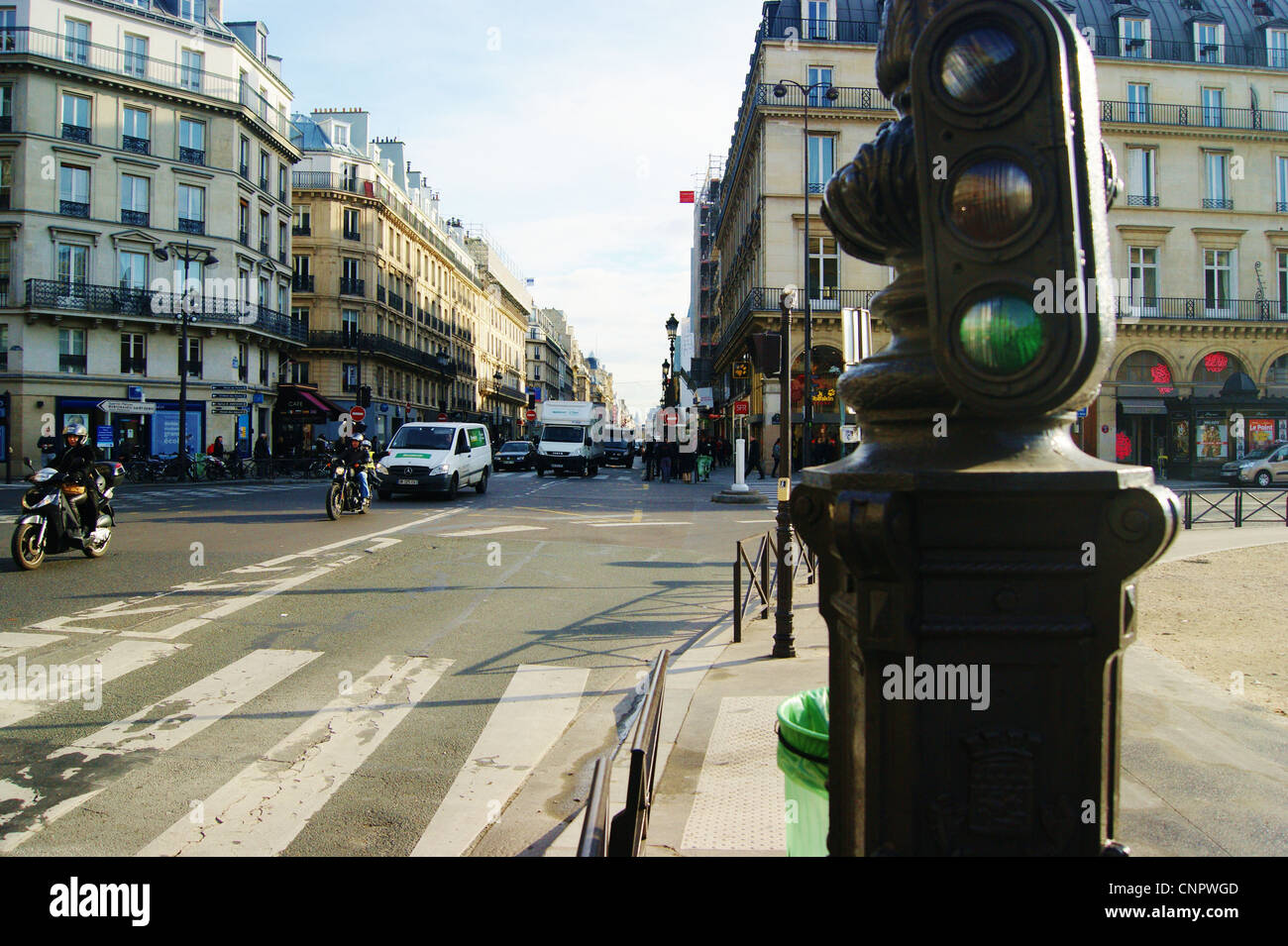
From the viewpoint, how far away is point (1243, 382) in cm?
3894

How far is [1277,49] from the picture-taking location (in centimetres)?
4144

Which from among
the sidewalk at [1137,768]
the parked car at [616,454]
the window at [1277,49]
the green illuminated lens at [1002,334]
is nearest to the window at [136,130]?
the parked car at [616,454]

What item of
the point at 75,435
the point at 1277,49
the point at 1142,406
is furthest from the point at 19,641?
the point at 1277,49

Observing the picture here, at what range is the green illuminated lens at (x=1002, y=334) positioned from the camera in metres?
1.46

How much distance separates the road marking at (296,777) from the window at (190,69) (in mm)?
44374

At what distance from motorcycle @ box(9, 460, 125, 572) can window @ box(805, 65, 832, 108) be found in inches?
1361

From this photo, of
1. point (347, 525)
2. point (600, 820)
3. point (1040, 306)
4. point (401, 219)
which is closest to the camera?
point (1040, 306)

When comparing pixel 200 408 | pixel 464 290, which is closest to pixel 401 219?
pixel 464 290

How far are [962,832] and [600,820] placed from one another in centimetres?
99

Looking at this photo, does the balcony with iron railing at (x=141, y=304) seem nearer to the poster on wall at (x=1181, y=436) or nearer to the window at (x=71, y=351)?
the window at (x=71, y=351)

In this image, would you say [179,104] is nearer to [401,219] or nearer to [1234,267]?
[401,219]

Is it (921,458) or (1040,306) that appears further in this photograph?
(921,458)

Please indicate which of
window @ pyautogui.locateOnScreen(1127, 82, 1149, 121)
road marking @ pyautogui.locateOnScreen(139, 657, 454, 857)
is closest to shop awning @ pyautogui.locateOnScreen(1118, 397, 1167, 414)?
window @ pyautogui.locateOnScreen(1127, 82, 1149, 121)
